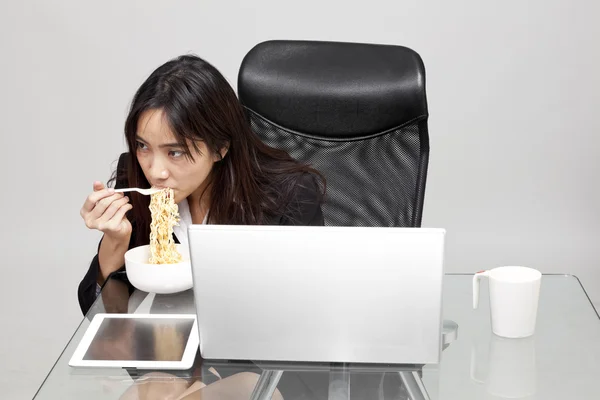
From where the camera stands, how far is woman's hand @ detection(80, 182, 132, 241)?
6.57 feet

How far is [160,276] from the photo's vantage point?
1.85 m

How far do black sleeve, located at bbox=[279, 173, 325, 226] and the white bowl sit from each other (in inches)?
17.9

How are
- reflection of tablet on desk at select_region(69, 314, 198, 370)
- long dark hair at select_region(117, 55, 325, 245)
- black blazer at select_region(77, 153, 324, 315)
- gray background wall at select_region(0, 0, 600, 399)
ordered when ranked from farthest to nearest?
1. gray background wall at select_region(0, 0, 600, 399)
2. black blazer at select_region(77, 153, 324, 315)
3. long dark hair at select_region(117, 55, 325, 245)
4. reflection of tablet on desk at select_region(69, 314, 198, 370)

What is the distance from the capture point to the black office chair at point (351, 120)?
2447 mm

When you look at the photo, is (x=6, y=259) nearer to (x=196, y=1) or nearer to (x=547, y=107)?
(x=196, y=1)

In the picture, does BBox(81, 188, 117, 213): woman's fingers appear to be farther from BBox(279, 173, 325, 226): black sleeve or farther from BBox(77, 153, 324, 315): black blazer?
BBox(279, 173, 325, 226): black sleeve

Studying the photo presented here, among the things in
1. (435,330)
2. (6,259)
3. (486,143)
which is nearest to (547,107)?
(486,143)

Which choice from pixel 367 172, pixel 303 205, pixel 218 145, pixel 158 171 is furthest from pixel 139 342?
pixel 367 172

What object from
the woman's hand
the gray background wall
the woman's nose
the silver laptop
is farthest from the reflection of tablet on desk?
the gray background wall

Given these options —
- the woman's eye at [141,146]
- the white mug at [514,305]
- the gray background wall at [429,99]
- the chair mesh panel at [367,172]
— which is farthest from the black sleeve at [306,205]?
the gray background wall at [429,99]

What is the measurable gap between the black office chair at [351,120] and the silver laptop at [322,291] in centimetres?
94

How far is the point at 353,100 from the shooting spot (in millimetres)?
2479

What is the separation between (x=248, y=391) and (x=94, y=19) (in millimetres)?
3126

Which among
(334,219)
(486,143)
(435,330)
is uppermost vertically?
(435,330)
